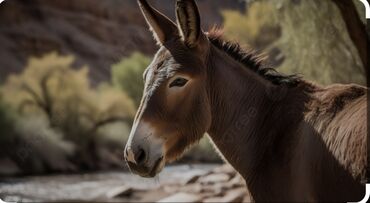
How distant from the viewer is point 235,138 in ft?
7.37

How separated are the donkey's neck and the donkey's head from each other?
7 cm

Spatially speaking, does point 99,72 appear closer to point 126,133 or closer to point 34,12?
point 34,12

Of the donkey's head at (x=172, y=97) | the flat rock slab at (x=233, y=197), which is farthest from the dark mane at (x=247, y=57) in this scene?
the flat rock slab at (x=233, y=197)

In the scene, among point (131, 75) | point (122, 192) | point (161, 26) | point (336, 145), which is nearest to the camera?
point (336, 145)

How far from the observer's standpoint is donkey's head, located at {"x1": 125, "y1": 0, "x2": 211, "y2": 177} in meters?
2.00

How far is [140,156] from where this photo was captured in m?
1.98

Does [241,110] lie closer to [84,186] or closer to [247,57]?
[247,57]

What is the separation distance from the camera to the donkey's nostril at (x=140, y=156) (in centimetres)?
197

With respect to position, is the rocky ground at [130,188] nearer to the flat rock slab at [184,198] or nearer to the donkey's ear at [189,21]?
the flat rock slab at [184,198]

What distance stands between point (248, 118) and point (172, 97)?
393mm

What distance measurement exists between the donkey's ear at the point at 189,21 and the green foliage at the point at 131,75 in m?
13.4

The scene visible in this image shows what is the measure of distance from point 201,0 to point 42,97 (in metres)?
10.4

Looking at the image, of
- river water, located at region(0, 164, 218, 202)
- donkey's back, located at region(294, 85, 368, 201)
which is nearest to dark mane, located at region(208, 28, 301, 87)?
donkey's back, located at region(294, 85, 368, 201)

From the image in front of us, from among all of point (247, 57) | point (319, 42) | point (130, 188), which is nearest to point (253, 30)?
point (130, 188)
